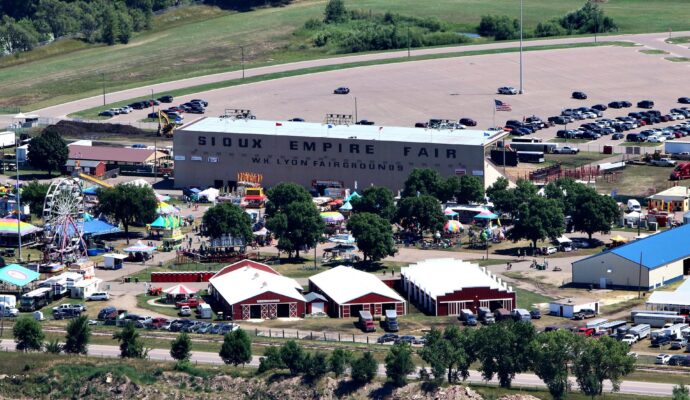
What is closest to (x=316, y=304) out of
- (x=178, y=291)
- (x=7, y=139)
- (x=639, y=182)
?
(x=178, y=291)

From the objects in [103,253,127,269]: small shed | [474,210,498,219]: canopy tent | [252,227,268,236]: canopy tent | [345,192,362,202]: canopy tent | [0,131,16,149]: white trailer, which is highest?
[0,131,16,149]: white trailer

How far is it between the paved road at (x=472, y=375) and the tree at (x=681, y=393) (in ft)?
5.66

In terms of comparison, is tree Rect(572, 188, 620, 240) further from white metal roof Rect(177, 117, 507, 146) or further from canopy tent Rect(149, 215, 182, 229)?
canopy tent Rect(149, 215, 182, 229)

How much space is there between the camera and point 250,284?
118 m

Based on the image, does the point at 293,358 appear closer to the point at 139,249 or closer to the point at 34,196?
the point at 139,249

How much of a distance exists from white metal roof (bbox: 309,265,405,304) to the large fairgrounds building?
108 ft

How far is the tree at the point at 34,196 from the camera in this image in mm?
146250

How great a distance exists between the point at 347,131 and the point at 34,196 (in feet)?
101

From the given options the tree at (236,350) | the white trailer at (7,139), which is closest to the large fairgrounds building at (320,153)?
the white trailer at (7,139)

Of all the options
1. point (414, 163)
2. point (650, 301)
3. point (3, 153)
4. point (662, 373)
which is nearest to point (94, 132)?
point (3, 153)

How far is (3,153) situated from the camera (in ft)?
593

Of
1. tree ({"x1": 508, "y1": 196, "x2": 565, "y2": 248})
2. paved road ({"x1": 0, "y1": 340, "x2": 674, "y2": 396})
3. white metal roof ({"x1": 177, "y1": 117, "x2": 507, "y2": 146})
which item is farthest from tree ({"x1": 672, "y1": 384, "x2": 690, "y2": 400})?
white metal roof ({"x1": 177, "y1": 117, "x2": 507, "y2": 146})

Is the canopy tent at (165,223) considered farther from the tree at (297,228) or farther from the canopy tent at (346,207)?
the canopy tent at (346,207)

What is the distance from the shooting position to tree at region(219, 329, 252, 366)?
101 meters
